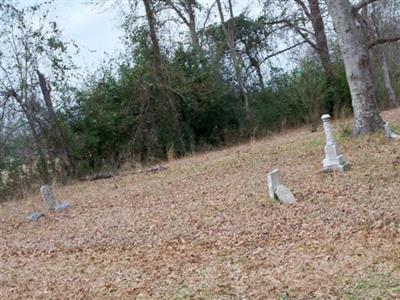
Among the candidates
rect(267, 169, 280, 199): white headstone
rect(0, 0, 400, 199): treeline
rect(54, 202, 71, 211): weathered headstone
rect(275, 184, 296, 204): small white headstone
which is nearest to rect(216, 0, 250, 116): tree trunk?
rect(0, 0, 400, 199): treeline

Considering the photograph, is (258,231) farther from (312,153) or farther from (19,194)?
(19,194)

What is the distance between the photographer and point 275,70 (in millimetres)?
21297

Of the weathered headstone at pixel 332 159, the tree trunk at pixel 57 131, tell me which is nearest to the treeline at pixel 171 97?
the tree trunk at pixel 57 131

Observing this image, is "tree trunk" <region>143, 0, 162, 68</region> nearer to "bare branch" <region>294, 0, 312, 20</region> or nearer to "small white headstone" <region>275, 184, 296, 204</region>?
"bare branch" <region>294, 0, 312, 20</region>

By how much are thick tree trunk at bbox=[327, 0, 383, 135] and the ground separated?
3.09ft

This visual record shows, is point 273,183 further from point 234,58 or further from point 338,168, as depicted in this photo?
point 234,58

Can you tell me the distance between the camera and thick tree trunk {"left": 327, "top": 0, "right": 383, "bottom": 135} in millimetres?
10531

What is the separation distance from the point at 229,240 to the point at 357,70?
6542 mm

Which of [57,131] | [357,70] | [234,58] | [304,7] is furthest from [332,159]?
[304,7]

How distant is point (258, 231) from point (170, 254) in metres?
1.04

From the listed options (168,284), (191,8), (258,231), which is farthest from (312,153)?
(191,8)

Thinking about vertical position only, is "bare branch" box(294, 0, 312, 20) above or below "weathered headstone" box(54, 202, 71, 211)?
above

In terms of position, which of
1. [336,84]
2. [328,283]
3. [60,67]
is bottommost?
[328,283]

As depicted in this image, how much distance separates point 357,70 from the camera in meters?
10.6
